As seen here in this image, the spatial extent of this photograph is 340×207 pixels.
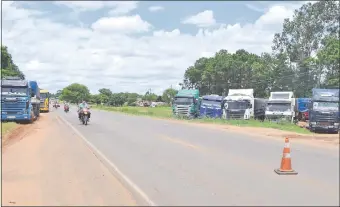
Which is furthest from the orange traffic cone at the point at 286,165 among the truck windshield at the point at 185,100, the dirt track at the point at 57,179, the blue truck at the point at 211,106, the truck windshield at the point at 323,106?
the truck windshield at the point at 185,100

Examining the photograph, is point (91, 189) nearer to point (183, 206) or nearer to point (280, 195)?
point (183, 206)

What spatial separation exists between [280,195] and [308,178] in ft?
1.53

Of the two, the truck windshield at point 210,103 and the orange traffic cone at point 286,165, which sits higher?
the truck windshield at point 210,103

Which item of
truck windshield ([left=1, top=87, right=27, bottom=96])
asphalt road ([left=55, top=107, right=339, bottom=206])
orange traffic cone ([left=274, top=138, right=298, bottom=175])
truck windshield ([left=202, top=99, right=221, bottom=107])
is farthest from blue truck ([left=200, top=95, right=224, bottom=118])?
orange traffic cone ([left=274, top=138, right=298, bottom=175])

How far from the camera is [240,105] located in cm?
4159

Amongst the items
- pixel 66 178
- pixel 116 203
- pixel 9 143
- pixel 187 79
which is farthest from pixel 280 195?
pixel 187 79

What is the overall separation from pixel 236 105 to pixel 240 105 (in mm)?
408

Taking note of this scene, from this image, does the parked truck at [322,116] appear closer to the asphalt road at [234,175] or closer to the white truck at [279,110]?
the white truck at [279,110]

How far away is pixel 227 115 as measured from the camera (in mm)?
41969

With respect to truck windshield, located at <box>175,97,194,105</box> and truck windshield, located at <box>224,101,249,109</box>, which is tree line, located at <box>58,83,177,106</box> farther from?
truck windshield, located at <box>224,101,249,109</box>

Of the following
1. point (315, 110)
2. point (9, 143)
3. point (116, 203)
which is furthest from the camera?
point (315, 110)

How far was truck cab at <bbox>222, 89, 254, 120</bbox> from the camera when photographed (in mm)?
41312

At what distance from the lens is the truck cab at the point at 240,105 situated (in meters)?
41.3

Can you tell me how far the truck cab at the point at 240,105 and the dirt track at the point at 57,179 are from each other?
27.3 m
